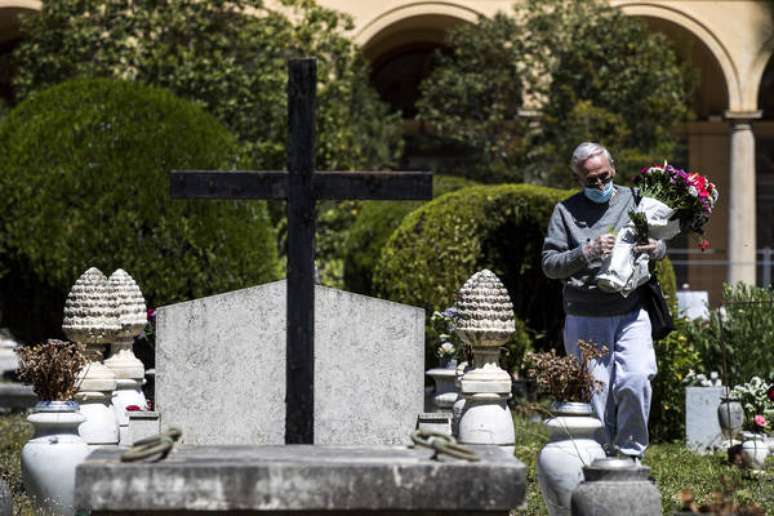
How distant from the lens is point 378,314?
6.83 m

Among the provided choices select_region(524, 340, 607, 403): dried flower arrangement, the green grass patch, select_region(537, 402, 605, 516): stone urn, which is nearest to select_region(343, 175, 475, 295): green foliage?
the green grass patch

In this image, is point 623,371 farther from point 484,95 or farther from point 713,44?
point 713,44

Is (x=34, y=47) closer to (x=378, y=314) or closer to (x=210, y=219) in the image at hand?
(x=210, y=219)

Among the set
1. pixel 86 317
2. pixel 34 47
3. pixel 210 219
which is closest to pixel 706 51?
pixel 34 47

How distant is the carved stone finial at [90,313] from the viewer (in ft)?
25.7

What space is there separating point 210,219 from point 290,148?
272 inches

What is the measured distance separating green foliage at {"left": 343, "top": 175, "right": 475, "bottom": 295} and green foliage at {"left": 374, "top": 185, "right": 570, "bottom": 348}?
1.75 metres

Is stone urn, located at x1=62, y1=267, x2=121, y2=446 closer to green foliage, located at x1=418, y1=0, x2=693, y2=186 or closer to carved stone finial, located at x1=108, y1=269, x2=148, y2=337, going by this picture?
carved stone finial, located at x1=108, y1=269, x2=148, y2=337

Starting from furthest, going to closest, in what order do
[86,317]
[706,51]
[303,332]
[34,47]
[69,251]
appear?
[706,51] < [34,47] < [69,251] < [86,317] < [303,332]

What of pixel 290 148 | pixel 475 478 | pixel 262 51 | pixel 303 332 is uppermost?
pixel 262 51

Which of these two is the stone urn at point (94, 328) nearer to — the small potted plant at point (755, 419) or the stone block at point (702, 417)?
the small potted plant at point (755, 419)

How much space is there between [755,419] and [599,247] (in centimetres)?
256

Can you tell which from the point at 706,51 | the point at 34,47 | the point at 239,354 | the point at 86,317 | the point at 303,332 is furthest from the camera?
the point at 706,51

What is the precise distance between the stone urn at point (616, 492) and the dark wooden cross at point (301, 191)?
41.2 inches
